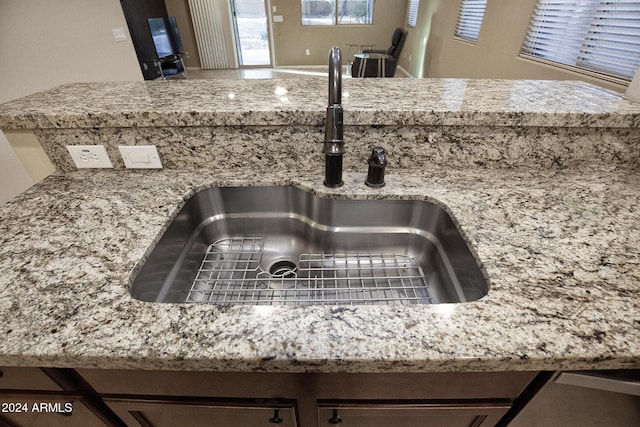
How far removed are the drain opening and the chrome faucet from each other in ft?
0.89

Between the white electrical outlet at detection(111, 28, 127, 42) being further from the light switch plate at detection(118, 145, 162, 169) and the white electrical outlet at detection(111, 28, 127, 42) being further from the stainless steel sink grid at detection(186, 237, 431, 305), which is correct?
the stainless steel sink grid at detection(186, 237, 431, 305)

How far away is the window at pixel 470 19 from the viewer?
11.1ft

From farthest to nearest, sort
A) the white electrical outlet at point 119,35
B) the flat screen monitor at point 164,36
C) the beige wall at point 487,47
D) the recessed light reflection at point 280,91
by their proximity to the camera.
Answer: the flat screen monitor at point 164,36
the white electrical outlet at point 119,35
the beige wall at point 487,47
the recessed light reflection at point 280,91

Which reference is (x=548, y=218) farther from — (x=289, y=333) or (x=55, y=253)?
(x=55, y=253)

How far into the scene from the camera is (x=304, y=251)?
0.91 metres

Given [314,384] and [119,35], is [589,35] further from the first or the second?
[119,35]

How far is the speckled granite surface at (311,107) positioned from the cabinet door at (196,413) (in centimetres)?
65

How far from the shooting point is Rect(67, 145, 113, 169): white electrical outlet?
2.78 ft

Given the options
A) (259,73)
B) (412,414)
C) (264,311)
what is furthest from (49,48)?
(259,73)

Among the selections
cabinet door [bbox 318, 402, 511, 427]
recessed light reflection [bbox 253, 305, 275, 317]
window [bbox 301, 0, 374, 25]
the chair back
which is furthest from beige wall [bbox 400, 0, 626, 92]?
recessed light reflection [bbox 253, 305, 275, 317]

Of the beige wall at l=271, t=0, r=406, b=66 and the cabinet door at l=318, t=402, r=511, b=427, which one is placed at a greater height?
the beige wall at l=271, t=0, r=406, b=66

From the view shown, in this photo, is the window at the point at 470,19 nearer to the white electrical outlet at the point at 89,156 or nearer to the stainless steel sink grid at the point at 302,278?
the stainless steel sink grid at the point at 302,278

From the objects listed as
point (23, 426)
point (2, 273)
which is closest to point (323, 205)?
point (2, 273)

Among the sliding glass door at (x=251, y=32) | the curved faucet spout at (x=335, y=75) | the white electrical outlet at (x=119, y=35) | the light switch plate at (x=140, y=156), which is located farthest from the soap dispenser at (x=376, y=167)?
the sliding glass door at (x=251, y=32)
